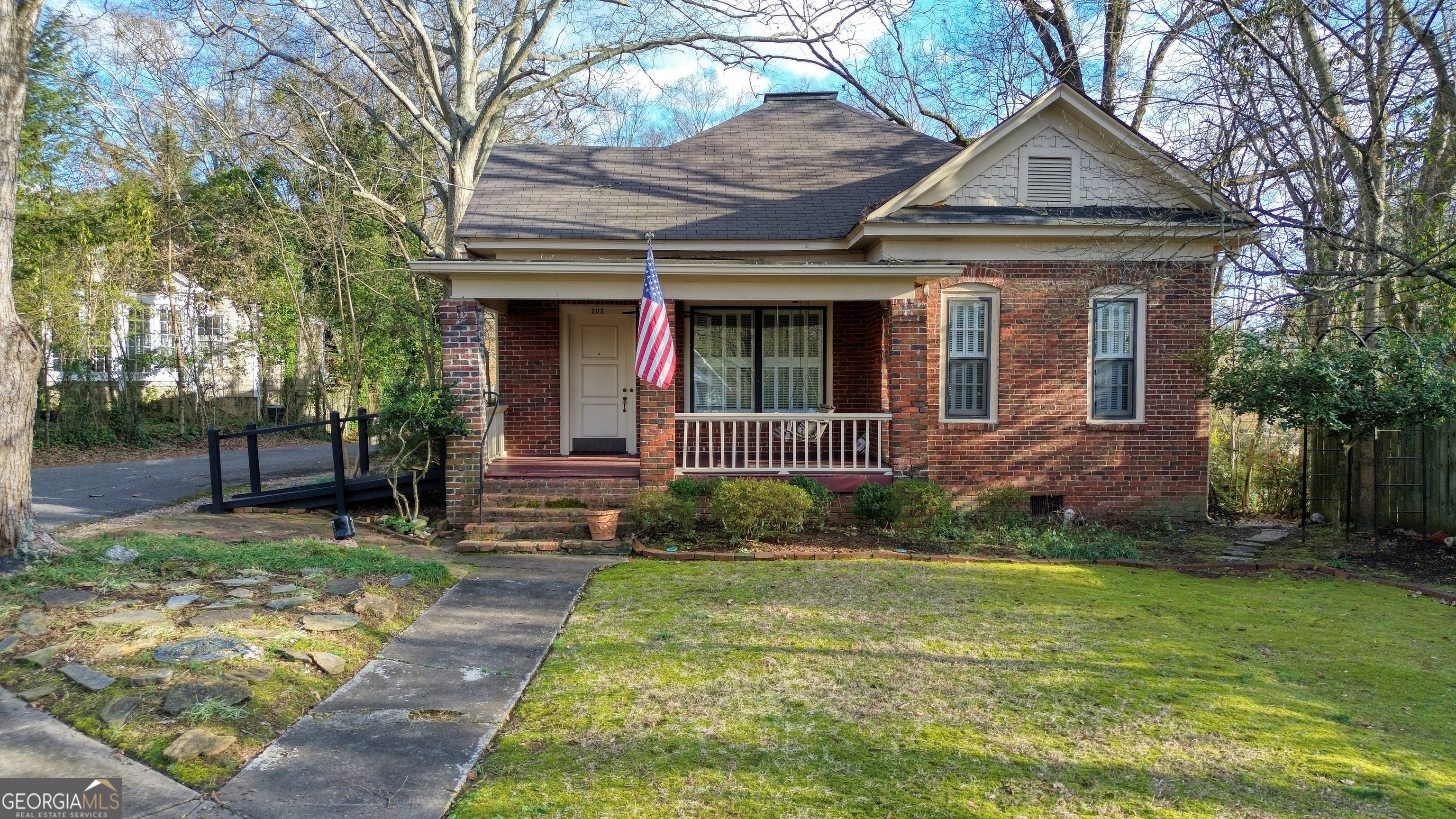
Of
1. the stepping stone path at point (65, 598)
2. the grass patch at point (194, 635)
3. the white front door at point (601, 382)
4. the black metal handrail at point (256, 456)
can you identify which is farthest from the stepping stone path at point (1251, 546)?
the black metal handrail at point (256, 456)

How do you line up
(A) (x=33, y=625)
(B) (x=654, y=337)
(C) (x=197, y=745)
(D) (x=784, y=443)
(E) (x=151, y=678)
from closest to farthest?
(C) (x=197, y=745) → (E) (x=151, y=678) → (A) (x=33, y=625) → (B) (x=654, y=337) → (D) (x=784, y=443)

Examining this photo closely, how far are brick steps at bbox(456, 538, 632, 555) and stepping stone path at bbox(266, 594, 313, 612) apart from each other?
2.80 metres

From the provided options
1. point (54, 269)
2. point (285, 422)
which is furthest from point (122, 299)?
point (285, 422)

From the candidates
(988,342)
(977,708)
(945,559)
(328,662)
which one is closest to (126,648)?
(328,662)

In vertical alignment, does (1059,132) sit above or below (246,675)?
above

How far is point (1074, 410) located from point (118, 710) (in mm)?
10393

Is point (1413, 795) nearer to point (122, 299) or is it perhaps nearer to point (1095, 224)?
point (1095, 224)

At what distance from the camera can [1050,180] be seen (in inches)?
428

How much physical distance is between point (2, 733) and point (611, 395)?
8.52 metres

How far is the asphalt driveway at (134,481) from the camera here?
1054 cm

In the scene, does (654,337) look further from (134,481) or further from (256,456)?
(134,481)

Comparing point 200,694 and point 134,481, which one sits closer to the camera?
point 200,694

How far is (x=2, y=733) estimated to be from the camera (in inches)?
147

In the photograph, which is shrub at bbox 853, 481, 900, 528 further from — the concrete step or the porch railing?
the concrete step
